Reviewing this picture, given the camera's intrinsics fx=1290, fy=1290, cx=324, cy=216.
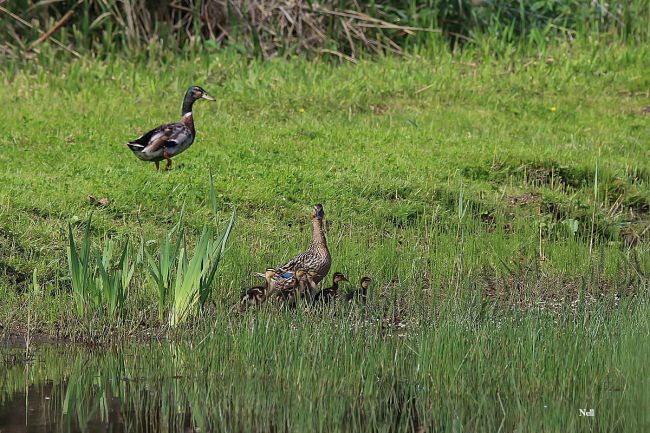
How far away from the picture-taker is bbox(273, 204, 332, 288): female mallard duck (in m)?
8.74

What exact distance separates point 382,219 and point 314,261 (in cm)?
172

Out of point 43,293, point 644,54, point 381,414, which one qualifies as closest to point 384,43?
point 644,54

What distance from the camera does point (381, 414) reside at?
660 centimetres

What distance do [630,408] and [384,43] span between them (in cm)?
1018

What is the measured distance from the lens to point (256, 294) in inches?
340

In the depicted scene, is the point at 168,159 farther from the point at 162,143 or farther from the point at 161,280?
the point at 161,280

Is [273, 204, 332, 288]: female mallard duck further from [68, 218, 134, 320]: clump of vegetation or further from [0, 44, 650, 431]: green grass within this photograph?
[68, 218, 134, 320]: clump of vegetation

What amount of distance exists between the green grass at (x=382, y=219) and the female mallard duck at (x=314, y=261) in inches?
16.5

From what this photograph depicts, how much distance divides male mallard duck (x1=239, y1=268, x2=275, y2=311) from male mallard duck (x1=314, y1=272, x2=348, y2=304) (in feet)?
1.16

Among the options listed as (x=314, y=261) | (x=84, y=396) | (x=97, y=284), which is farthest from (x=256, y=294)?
(x=84, y=396)

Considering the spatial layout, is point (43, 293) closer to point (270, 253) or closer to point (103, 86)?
point (270, 253)

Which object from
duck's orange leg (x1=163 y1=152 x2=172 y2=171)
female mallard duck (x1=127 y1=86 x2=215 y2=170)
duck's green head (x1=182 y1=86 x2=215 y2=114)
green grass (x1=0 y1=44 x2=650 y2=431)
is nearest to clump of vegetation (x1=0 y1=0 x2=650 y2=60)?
green grass (x1=0 y1=44 x2=650 y2=431)

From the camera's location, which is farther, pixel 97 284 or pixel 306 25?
pixel 306 25

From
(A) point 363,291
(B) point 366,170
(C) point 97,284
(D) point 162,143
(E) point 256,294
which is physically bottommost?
(B) point 366,170
